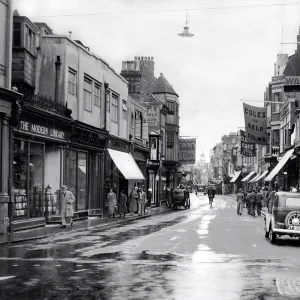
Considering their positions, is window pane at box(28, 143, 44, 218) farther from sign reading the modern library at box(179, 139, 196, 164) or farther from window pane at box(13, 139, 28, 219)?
sign reading the modern library at box(179, 139, 196, 164)

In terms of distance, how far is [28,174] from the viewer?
26.6m

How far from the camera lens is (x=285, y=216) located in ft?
67.1

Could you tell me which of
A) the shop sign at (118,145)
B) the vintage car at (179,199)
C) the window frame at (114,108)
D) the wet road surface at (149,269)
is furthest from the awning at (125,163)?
the wet road surface at (149,269)

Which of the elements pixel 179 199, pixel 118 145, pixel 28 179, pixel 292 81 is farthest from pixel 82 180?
pixel 179 199

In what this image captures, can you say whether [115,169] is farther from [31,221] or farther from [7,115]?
[7,115]

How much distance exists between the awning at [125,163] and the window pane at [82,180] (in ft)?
14.5

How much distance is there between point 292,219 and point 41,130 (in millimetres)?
12438

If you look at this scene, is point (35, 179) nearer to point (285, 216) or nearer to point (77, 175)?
point (77, 175)

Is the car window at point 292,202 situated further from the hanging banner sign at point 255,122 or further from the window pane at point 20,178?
the hanging banner sign at point 255,122

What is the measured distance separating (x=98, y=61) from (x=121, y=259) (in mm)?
23837

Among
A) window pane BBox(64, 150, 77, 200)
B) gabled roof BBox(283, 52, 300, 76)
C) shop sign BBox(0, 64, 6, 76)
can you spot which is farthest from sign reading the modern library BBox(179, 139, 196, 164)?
shop sign BBox(0, 64, 6, 76)

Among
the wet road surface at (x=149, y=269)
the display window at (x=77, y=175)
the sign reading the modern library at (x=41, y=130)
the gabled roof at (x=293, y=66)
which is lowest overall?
the wet road surface at (x=149, y=269)

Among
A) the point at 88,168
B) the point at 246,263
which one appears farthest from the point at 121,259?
the point at 88,168

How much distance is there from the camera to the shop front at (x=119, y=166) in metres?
39.5
